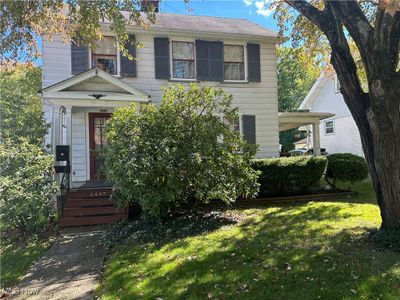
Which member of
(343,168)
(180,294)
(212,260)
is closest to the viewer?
(180,294)

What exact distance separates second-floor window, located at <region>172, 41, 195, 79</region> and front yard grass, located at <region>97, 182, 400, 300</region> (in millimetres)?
6461

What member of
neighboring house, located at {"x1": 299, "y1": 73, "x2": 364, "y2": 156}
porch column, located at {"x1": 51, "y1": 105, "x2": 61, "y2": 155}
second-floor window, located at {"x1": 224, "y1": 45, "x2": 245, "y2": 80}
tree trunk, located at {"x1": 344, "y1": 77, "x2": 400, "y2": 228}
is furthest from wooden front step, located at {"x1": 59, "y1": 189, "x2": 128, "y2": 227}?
neighboring house, located at {"x1": 299, "y1": 73, "x2": 364, "y2": 156}

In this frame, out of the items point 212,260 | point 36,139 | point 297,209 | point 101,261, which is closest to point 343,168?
point 297,209

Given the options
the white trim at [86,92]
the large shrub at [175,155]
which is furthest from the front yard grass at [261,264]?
the white trim at [86,92]

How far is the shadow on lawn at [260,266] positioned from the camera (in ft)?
12.7

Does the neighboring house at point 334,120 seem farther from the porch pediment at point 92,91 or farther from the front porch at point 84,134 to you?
the front porch at point 84,134

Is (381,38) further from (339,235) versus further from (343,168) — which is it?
(343,168)

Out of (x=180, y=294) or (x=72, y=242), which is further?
(x=72, y=242)

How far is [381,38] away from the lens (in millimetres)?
5207

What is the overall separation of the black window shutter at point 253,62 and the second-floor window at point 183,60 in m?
2.04

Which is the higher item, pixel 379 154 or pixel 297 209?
pixel 379 154

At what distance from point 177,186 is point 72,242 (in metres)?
2.41

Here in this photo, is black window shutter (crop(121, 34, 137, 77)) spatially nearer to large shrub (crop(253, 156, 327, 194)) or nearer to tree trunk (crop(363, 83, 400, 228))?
large shrub (crop(253, 156, 327, 194))

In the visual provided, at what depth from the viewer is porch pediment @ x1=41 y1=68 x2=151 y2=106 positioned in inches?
361
